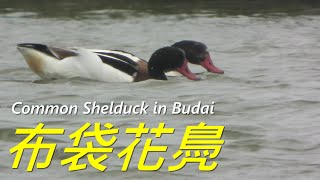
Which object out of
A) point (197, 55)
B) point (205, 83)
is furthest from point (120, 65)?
point (197, 55)

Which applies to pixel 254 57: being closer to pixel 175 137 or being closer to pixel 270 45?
pixel 270 45

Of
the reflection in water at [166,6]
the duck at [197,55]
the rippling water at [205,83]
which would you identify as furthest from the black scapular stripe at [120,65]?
the reflection in water at [166,6]

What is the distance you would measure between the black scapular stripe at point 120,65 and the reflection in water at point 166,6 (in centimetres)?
724

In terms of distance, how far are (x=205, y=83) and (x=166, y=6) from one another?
27.2 ft

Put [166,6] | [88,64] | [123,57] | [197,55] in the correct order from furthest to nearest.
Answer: [166,6] → [197,55] → [123,57] → [88,64]

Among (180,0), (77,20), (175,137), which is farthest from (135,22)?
(175,137)

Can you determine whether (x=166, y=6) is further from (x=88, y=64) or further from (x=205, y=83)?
(x=88, y=64)

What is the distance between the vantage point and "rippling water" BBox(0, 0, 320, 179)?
7422mm

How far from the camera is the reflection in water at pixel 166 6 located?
1900 cm

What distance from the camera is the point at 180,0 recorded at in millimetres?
20812

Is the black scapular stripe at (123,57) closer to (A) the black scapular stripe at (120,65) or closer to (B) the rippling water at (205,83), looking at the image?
(A) the black scapular stripe at (120,65)

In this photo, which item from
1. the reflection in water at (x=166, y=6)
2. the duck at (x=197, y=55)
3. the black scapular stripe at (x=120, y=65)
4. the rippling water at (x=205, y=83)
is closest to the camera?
the rippling water at (x=205, y=83)

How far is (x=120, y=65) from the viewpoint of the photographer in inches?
450

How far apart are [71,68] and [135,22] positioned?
6.49 m
